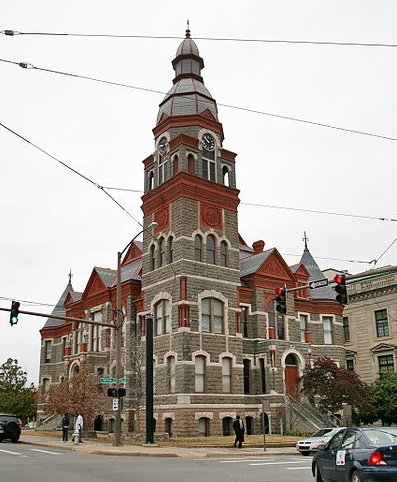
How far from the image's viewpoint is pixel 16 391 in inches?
2394

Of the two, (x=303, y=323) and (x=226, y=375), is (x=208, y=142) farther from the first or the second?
(x=226, y=375)

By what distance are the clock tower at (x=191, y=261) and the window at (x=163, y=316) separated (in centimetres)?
7

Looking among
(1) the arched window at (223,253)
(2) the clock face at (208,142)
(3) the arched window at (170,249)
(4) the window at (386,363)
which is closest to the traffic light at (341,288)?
(3) the arched window at (170,249)

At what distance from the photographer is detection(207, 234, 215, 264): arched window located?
130 ft

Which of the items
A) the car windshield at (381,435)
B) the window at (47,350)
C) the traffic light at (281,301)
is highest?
the window at (47,350)

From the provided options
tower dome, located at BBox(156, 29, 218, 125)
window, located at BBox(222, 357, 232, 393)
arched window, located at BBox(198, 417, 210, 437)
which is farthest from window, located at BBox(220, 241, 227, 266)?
arched window, located at BBox(198, 417, 210, 437)

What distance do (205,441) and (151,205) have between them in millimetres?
16906

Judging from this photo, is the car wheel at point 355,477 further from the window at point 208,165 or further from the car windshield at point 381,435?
the window at point 208,165

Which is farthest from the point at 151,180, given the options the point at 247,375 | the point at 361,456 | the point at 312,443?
the point at 361,456

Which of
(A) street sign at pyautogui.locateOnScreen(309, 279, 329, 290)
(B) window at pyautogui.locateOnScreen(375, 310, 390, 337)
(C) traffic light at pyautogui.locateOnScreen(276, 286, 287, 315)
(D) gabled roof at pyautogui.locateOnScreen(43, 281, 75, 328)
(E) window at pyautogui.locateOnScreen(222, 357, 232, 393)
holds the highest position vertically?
(D) gabled roof at pyautogui.locateOnScreen(43, 281, 75, 328)

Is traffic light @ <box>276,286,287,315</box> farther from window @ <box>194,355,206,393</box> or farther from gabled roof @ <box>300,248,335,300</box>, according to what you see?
gabled roof @ <box>300,248,335,300</box>

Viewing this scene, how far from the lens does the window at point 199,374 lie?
36625mm

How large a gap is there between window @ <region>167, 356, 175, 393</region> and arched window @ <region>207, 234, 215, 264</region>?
6775 mm

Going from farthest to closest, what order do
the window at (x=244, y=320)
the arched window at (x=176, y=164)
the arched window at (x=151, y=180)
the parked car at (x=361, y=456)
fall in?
1. the arched window at (x=151, y=180)
2. the window at (x=244, y=320)
3. the arched window at (x=176, y=164)
4. the parked car at (x=361, y=456)
